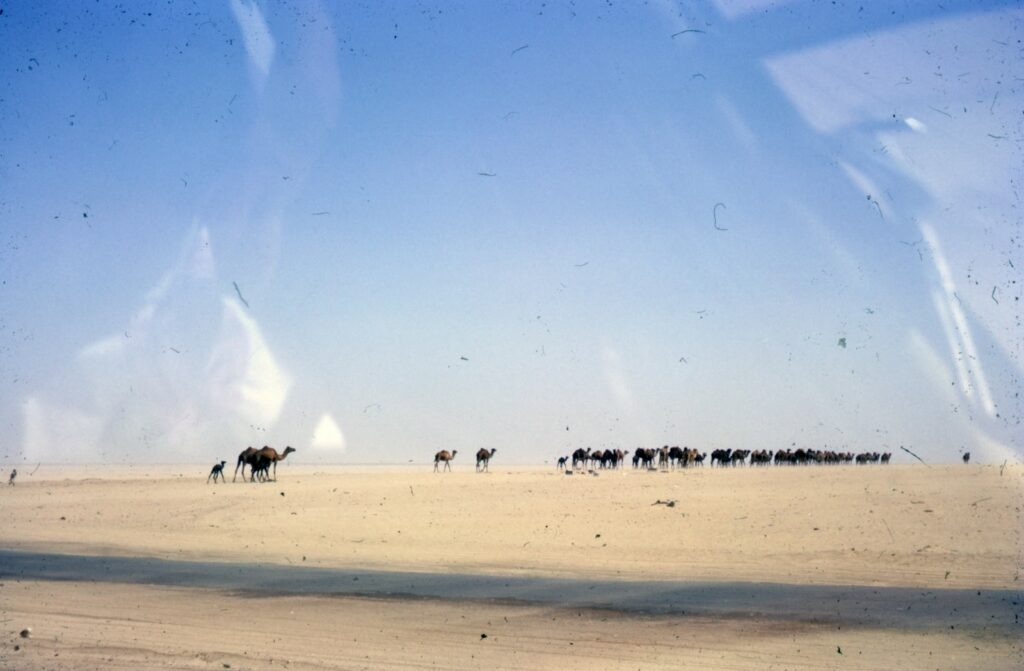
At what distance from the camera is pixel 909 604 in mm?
14430

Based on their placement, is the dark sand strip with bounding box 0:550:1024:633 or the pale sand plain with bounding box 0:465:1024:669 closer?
the pale sand plain with bounding box 0:465:1024:669

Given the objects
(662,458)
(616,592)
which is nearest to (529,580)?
(616,592)

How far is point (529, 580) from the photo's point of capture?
1755cm

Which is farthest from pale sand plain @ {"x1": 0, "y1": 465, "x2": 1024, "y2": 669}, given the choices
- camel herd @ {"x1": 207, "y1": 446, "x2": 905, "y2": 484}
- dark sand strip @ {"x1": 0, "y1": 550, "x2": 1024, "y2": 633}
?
camel herd @ {"x1": 207, "y1": 446, "x2": 905, "y2": 484}

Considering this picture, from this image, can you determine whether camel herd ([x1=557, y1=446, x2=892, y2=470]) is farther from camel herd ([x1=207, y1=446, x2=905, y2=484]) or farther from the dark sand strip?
the dark sand strip

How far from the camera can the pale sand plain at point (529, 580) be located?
10852mm

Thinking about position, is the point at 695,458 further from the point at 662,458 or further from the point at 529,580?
the point at 529,580

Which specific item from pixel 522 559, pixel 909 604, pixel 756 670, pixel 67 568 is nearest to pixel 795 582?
pixel 909 604

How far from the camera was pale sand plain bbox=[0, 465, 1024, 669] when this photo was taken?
10852 mm

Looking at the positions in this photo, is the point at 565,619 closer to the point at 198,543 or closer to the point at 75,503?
the point at 198,543

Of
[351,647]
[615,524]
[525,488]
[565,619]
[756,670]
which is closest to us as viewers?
[756,670]

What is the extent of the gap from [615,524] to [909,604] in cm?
1089

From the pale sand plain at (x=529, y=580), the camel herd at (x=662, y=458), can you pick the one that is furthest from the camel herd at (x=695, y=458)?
the pale sand plain at (x=529, y=580)

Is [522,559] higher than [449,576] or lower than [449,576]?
lower
